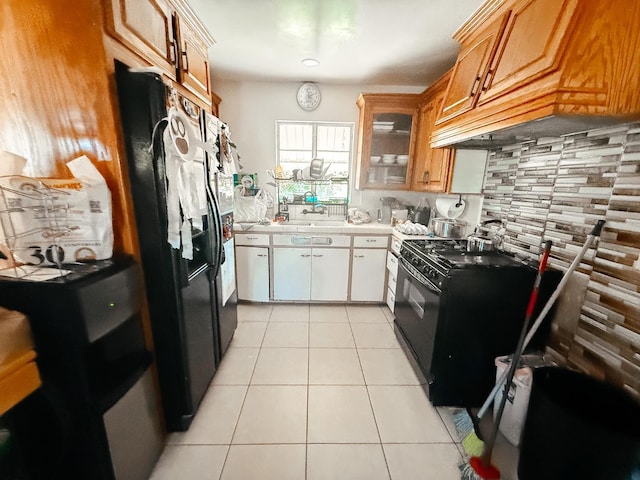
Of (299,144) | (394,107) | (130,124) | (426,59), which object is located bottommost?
(130,124)

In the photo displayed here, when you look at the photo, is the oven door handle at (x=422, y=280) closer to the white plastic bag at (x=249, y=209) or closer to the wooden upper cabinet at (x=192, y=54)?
the white plastic bag at (x=249, y=209)

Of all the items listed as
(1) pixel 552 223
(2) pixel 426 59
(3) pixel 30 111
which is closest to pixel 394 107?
(2) pixel 426 59

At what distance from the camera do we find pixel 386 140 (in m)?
2.92

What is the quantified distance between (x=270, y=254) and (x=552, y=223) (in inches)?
92.7

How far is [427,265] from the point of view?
1.74 m

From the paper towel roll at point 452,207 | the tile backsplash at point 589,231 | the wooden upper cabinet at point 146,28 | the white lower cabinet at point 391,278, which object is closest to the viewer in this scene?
the wooden upper cabinet at point 146,28

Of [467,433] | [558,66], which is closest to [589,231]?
[558,66]

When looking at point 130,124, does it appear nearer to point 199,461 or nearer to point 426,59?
point 199,461

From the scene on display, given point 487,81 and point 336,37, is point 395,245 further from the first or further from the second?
point 336,37

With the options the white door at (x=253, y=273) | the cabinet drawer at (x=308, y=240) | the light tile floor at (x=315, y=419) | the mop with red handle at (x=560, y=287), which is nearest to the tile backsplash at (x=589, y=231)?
the mop with red handle at (x=560, y=287)

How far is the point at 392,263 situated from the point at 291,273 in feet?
3.63

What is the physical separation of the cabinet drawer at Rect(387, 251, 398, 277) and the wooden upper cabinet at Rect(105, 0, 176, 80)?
90.5 inches

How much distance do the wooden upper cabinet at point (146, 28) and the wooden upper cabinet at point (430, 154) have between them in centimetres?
206

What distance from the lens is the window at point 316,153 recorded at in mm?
3133
